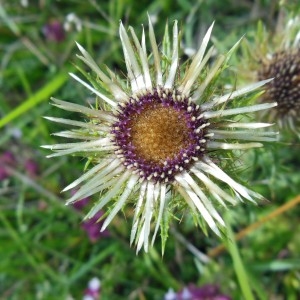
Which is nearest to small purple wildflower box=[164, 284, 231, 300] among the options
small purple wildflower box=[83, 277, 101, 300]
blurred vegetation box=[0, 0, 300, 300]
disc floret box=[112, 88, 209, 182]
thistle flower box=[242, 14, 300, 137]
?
blurred vegetation box=[0, 0, 300, 300]

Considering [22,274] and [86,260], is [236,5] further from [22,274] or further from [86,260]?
[22,274]

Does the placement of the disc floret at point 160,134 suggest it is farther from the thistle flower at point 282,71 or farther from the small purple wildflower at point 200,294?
the small purple wildflower at point 200,294

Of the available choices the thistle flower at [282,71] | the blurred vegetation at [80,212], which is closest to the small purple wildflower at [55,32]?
the blurred vegetation at [80,212]

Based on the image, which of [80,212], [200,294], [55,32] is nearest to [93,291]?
[80,212]

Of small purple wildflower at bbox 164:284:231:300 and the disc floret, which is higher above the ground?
the disc floret

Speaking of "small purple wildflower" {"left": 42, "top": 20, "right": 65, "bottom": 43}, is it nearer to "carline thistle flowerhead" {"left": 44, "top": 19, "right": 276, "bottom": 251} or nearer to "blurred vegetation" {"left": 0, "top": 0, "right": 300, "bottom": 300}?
"blurred vegetation" {"left": 0, "top": 0, "right": 300, "bottom": 300}

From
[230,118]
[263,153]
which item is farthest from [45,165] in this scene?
[230,118]

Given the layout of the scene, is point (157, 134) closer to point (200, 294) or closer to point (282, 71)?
point (282, 71)
